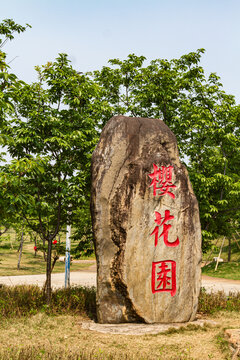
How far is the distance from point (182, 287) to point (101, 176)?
287cm

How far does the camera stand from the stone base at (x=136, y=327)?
6.28 m

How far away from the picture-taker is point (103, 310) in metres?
6.64

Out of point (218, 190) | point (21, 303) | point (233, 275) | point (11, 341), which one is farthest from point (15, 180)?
point (233, 275)

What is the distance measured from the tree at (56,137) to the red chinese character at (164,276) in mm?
2264

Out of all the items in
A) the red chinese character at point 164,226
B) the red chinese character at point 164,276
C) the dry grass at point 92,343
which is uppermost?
the red chinese character at point 164,226

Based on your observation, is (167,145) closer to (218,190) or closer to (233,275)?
(218,190)

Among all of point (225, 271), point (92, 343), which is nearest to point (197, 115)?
point (92, 343)

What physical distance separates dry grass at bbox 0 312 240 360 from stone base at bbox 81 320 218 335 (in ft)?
0.44

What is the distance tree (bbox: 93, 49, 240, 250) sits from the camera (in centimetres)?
1048

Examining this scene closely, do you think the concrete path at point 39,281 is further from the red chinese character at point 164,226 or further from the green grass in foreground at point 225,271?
the green grass in foreground at point 225,271

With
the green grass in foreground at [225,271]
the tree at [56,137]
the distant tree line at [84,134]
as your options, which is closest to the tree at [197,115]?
the distant tree line at [84,134]

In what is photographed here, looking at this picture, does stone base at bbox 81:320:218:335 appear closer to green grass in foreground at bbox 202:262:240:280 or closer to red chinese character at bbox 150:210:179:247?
red chinese character at bbox 150:210:179:247

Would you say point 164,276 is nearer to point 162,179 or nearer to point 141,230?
point 141,230

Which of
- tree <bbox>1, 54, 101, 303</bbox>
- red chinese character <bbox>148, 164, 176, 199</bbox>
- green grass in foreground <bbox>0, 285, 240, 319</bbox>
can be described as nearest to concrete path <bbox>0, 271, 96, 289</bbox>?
green grass in foreground <bbox>0, 285, 240, 319</bbox>
